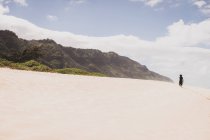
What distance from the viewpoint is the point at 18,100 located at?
48.0 ft

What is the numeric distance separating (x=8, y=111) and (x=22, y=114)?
59cm

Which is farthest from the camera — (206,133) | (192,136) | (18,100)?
(18,100)

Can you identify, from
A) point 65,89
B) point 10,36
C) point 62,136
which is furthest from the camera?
point 10,36

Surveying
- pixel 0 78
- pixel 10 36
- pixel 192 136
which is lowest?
pixel 192 136

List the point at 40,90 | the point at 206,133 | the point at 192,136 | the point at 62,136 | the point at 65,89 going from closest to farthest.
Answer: the point at 62,136 → the point at 192,136 → the point at 206,133 → the point at 40,90 → the point at 65,89

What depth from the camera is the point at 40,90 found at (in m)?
→ 19.6

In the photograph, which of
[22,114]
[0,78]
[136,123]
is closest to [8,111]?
[22,114]

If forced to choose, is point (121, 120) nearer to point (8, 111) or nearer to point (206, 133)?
point (206, 133)

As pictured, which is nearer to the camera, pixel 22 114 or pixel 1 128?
pixel 1 128

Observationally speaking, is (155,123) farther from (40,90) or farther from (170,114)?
(40,90)

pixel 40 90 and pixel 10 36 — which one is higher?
pixel 10 36

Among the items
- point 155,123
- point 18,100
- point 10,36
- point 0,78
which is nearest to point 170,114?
point 155,123

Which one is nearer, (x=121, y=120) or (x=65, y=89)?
(x=121, y=120)

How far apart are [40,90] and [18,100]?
496 centimetres
